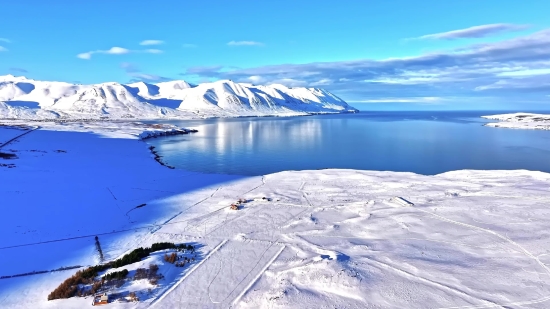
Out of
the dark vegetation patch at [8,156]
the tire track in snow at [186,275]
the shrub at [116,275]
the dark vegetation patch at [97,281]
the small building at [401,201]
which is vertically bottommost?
the tire track in snow at [186,275]

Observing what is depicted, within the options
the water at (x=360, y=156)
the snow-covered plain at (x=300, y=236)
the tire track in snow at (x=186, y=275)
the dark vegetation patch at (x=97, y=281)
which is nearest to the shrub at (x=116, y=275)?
the dark vegetation patch at (x=97, y=281)

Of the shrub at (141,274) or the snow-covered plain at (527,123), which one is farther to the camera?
the snow-covered plain at (527,123)

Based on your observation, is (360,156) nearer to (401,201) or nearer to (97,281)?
(401,201)

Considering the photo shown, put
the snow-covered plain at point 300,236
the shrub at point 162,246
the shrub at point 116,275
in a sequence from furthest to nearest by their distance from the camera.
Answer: the shrub at point 162,246, the shrub at point 116,275, the snow-covered plain at point 300,236

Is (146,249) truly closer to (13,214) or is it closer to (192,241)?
(192,241)

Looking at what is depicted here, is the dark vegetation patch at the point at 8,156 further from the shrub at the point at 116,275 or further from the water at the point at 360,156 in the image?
the shrub at the point at 116,275

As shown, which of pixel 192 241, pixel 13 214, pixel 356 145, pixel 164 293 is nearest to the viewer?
pixel 164 293

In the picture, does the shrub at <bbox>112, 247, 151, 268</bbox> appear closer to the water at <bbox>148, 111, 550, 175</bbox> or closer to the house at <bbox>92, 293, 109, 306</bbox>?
the house at <bbox>92, 293, 109, 306</bbox>

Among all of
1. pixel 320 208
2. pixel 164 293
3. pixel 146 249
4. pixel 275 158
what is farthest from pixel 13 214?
pixel 275 158

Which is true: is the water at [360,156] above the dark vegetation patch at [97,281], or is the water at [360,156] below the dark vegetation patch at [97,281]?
below
